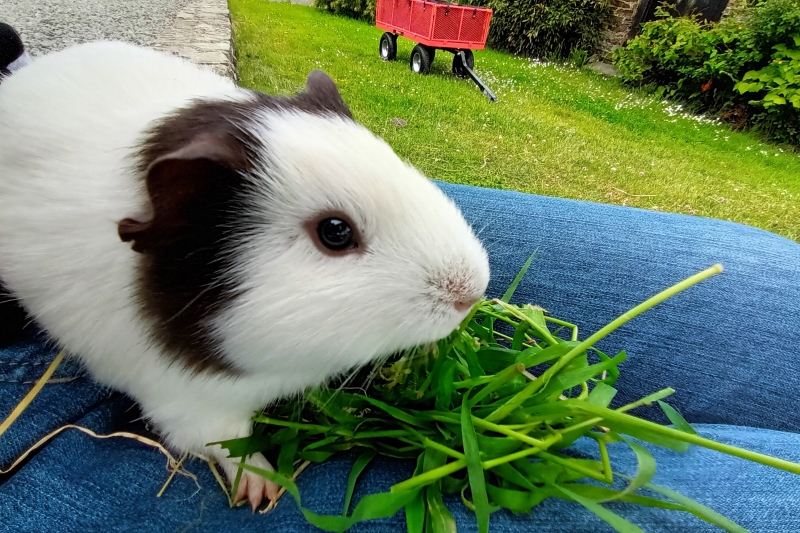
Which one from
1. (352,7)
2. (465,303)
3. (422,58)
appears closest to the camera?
(465,303)

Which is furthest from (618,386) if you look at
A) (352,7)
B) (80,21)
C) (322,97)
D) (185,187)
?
(352,7)

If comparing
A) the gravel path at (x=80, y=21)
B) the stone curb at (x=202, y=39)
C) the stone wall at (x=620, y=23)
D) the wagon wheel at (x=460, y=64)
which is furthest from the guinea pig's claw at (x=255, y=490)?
the stone wall at (x=620, y=23)

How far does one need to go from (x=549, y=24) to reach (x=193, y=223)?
350 inches

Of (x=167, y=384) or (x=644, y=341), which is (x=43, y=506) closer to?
(x=167, y=384)

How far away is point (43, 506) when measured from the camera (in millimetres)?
736

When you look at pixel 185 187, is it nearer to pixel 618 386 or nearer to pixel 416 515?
pixel 416 515

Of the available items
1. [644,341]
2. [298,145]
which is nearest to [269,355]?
[298,145]

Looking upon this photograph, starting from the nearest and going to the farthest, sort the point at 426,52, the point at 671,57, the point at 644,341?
the point at 644,341, the point at 426,52, the point at 671,57

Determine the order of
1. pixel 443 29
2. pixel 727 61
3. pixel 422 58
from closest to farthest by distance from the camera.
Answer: pixel 443 29 → pixel 422 58 → pixel 727 61

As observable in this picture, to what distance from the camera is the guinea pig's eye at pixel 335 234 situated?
73 cm

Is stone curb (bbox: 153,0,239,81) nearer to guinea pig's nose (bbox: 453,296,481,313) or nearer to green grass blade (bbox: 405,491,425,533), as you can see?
guinea pig's nose (bbox: 453,296,481,313)

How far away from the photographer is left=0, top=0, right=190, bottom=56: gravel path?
3.02m

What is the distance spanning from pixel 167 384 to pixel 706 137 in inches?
242

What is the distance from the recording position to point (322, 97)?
2.95 ft
